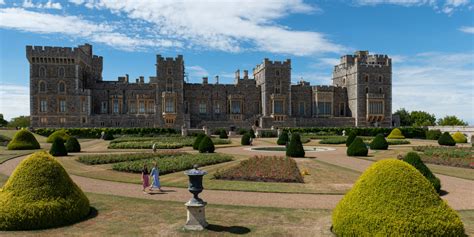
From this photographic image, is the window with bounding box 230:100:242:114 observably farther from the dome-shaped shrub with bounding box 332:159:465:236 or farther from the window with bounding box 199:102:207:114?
the dome-shaped shrub with bounding box 332:159:465:236

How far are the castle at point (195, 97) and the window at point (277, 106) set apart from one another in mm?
187

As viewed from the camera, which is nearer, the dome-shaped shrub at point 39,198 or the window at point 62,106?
the dome-shaped shrub at point 39,198

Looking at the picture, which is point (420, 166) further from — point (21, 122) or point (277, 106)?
point (21, 122)

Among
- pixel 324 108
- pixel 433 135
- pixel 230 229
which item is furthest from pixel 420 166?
pixel 324 108

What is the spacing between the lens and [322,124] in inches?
2844

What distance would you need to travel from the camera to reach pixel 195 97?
72000 mm

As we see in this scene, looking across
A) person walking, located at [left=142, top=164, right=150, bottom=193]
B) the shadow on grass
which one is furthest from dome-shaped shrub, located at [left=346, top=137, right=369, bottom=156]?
the shadow on grass

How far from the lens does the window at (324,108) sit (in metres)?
76.6

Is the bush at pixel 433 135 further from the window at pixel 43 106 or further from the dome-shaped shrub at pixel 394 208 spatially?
the window at pixel 43 106

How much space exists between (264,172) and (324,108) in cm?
5922

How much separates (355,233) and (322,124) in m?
65.2

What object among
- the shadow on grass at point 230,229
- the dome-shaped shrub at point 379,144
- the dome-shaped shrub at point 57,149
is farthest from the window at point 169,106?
the shadow on grass at point 230,229

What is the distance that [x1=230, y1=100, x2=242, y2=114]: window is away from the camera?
242ft

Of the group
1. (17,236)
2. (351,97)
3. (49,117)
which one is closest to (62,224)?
(17,236)
